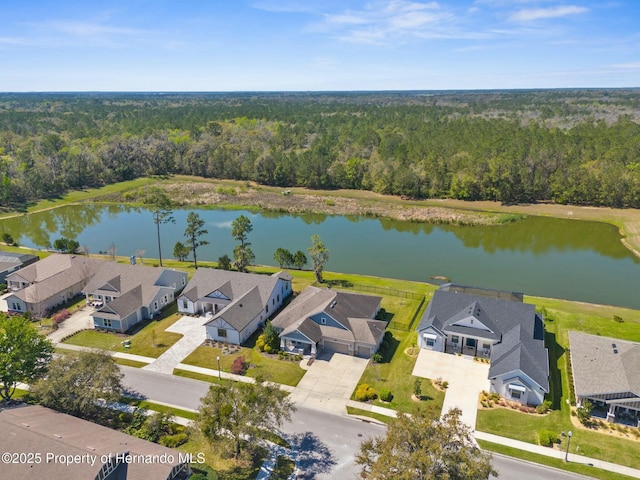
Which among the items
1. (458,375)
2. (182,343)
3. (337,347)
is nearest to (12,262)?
(182,343)

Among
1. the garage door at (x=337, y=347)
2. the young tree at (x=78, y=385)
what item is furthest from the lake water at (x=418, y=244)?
the young tree at (x=78, y=385)

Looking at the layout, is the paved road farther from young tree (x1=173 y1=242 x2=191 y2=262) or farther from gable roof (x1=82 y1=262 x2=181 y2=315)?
young tree (x1=173 y1=242 x2=191 y2=262)

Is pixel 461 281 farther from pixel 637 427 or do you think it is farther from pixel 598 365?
pixel 637 427

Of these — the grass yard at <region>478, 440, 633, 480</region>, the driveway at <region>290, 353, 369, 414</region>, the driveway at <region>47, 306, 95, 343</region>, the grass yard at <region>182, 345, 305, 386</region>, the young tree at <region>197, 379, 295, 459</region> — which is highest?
the young tree at <region>197, 379, 295, 459</region>

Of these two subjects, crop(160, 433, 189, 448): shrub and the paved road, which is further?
crop(160, 433, 189, 448): shrub

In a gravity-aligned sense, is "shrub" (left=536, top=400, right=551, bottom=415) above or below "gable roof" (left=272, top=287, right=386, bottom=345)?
below

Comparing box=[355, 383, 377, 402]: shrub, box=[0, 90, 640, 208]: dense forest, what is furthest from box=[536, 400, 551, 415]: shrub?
box=[0, 90, 640, 208]: dense forest
